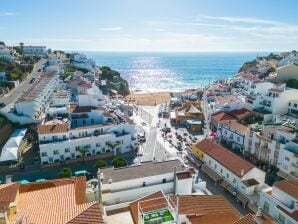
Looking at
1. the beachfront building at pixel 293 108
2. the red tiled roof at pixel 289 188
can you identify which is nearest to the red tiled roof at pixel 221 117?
the beachfront building at pixel 293 108

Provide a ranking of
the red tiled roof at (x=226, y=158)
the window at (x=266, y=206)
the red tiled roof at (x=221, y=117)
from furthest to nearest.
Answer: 1. the red tiled roof at (x=221, y=117)
2. the red tiled roof at (x=226, y=158)
3. the window at (x=266, y=206)

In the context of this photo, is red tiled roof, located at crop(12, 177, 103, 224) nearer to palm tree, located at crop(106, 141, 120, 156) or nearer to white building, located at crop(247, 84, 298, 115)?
palm tree, located at crop(106, 141, 120, 156)

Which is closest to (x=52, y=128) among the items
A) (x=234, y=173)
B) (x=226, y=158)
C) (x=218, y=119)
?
(x=226, y=158)

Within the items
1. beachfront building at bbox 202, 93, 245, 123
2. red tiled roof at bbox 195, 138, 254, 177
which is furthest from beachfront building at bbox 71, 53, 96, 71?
red tiled roof at bbox 195, 138, 254, 177

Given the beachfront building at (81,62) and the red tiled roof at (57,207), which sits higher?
the beachfront building at (81,62)

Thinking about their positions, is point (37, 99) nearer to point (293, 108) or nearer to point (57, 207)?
point (57, 207)

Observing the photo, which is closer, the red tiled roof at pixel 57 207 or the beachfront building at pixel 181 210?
the beachfront building at pixel 181 210

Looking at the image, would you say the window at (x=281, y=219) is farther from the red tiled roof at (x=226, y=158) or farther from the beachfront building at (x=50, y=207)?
the beachfront building at (x=50, y=207)
